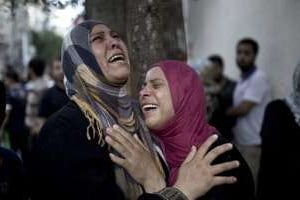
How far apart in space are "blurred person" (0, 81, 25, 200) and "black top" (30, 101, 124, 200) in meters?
0.32

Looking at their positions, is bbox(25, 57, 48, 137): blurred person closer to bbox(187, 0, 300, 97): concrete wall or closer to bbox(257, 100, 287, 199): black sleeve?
bbox(187, 0, 300, 97): concrete wall

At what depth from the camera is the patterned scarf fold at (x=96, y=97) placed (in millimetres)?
2709

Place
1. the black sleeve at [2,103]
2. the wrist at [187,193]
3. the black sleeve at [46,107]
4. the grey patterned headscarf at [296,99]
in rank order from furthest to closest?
the black sleeve at [46,107] → the grey patterned headscarf at [296,99] → the black sleeve at [2,103] → the wrist at [187,193]

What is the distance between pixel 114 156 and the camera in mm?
2572

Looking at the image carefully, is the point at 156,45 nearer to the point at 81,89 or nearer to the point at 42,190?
the point at 81,89

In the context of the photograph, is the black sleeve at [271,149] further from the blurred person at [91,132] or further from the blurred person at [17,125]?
the blurred person at [17,125]

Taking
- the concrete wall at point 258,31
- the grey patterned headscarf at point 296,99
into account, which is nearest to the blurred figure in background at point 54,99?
the concrete wall at point 258,31

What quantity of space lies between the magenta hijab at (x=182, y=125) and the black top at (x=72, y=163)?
0.24 meters

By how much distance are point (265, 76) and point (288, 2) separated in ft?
2.43

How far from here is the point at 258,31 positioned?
304 inches

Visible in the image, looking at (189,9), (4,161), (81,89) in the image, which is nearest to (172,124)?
(81,89)

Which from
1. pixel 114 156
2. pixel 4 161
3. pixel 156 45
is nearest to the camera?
pixel 114 156

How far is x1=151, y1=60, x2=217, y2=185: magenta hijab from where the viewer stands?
270 cm

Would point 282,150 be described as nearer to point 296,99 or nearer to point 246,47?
point 296,99
